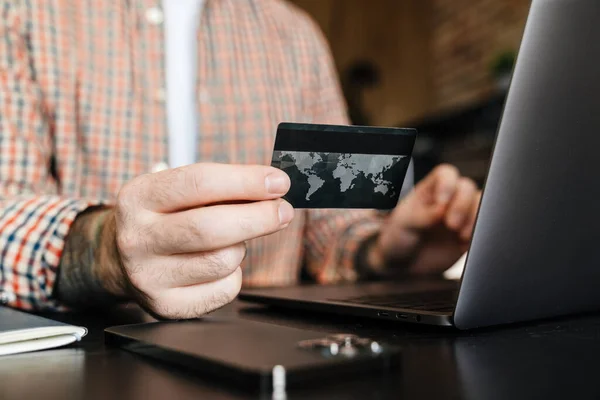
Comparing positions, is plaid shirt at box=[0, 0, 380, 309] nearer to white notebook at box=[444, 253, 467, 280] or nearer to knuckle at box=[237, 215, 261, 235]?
white notebook at box=[444, 253, 467, 280]

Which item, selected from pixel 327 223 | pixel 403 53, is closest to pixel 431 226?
pixel 327 223

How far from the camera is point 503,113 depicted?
415 mm

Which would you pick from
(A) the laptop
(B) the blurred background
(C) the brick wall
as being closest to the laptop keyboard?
(A) the laptop

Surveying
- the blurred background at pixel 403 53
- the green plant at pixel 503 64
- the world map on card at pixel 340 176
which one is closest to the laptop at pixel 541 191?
the world map on card at pixel 340 176

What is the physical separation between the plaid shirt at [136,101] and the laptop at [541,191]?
0.64m

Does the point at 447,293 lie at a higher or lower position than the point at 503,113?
lower

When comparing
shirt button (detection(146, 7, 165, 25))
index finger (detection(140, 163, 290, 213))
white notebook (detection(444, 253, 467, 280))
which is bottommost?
white notebook (detection(444, 253, 467, 280))

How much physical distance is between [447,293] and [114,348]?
42cm

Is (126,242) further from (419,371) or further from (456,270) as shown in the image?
(456,270)

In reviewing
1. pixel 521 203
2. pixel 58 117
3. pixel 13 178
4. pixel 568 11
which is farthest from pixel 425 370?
pixel 58 117

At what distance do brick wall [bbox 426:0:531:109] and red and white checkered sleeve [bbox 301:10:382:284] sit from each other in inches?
66.5

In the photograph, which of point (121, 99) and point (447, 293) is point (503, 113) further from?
point (121, 99)

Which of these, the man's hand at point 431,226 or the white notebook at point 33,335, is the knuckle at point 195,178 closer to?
the white notebook at point 33,335

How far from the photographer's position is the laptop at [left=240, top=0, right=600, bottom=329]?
424 mm
